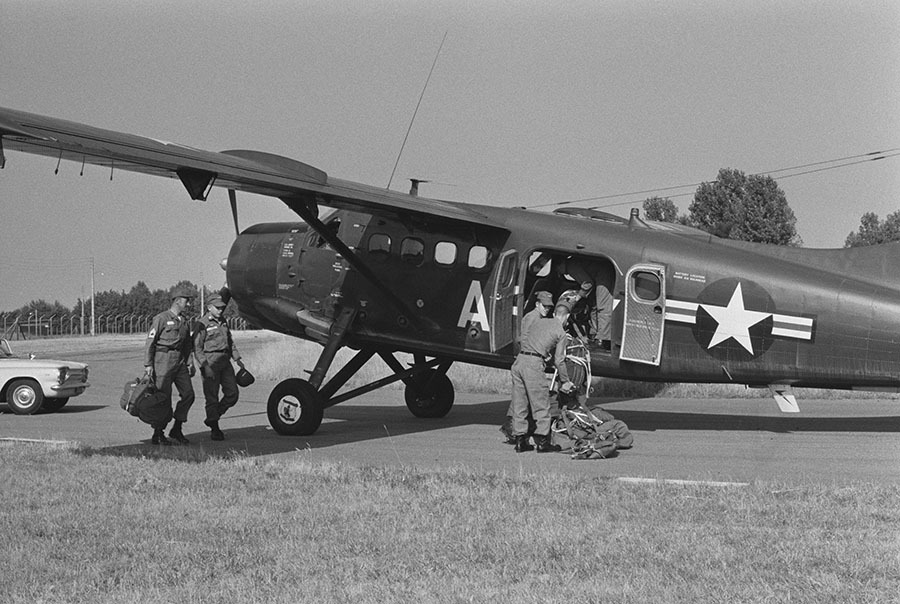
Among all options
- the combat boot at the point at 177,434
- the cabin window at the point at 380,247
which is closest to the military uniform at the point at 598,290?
the cabin window at the point at 380,247

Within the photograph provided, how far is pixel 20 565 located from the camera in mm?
7191

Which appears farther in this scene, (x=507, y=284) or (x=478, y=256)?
(x=478, y=256)

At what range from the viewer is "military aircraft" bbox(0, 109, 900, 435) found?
43.5 ft

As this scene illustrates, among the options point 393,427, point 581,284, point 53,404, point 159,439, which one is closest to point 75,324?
point 53,404

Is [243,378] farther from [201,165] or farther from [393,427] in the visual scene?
[201,165]

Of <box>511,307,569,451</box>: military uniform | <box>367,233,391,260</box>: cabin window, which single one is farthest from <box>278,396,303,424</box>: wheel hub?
<box>511,307,569,451</box>: military uniform

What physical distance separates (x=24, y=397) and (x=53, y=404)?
3.26 feet

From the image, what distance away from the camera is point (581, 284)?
1525 centimetres

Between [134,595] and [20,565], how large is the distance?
51.0 inches

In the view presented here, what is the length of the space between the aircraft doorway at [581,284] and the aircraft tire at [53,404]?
36.3ft

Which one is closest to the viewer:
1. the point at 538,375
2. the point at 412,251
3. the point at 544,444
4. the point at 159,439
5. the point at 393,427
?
the point at 538,375

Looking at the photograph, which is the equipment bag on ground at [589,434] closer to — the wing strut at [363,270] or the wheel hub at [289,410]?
the wing strut at [363,270]

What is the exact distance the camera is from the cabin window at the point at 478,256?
15367mm

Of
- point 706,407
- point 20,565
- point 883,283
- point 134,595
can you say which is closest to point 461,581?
point 134,595
